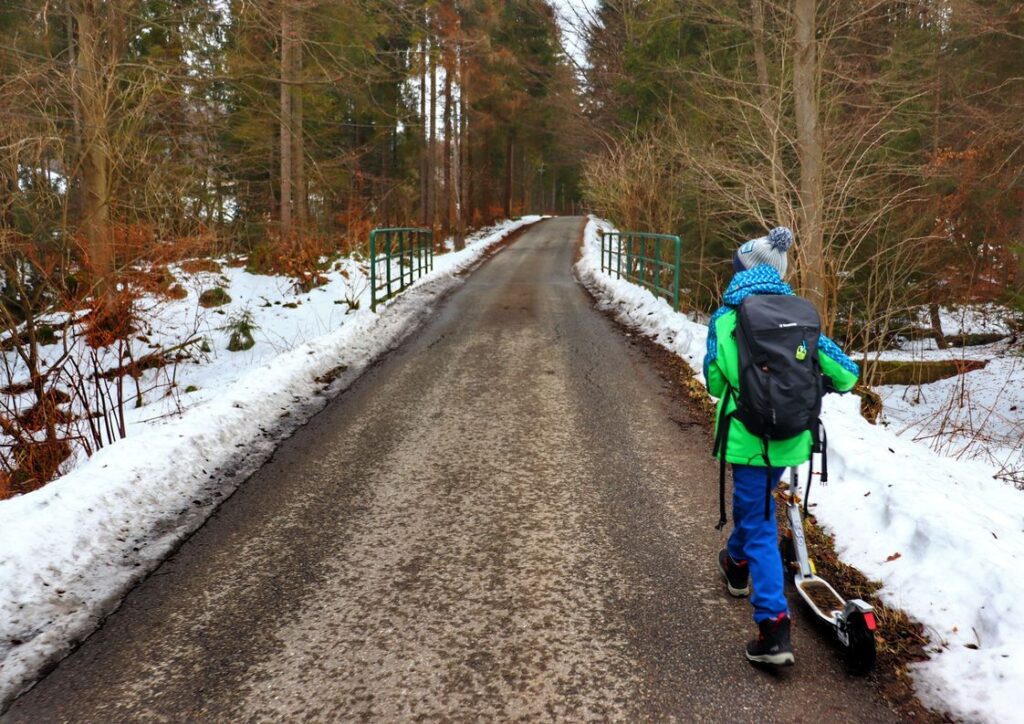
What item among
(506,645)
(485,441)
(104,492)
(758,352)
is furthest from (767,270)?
(104,492)

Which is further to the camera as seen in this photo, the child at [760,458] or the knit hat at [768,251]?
the knit hat at [768,251]

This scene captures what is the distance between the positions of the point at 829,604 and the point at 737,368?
1.19 meters

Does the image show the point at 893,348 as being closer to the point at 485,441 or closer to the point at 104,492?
the point at 485,441

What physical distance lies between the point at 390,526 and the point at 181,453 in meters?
1.70

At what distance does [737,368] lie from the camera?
270 centimetres

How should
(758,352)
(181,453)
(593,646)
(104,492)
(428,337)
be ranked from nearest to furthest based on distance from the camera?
(758,352) → (593,646) → (104,492) → (181,453) → (428,337)

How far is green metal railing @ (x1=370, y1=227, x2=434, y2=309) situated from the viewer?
1076cm

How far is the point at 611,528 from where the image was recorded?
384 centimetres

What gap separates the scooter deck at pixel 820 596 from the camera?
2861 millimetres

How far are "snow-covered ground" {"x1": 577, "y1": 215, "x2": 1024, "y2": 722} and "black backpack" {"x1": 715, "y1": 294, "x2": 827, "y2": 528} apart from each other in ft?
3.38

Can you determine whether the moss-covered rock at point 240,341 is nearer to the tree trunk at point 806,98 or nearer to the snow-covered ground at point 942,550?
the tree trunk at point 806,98

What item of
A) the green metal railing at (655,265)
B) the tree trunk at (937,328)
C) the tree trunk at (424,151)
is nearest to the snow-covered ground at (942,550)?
the green metal railing at (655,265)

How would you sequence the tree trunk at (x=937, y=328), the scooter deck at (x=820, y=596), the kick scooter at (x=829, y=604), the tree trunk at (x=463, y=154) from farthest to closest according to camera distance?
the tree trunk at (x=463, y=154)
the tree trunk at (x=937, y=328)
the scooter deck at (x=820, y=596)
the kick scooter at (x=829, y=604)

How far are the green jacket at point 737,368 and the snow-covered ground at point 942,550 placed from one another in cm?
88
